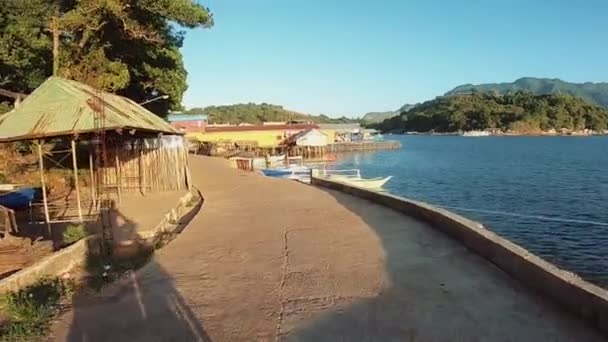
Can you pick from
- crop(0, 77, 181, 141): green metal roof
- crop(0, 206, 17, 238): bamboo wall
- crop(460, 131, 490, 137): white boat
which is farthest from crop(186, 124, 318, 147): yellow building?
crop(460, 131, 490, 137): white boat

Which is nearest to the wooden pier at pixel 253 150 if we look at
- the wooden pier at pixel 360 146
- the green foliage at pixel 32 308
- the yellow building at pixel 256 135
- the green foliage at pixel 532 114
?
the yellow building at pixel 256 135

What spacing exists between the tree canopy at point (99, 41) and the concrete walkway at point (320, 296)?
13499mm

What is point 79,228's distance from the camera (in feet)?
35.3

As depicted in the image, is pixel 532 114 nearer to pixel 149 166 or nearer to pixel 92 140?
pixel 149 166

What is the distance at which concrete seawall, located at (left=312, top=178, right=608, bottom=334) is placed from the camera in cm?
523

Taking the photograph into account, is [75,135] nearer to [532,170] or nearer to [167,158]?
[167,158]

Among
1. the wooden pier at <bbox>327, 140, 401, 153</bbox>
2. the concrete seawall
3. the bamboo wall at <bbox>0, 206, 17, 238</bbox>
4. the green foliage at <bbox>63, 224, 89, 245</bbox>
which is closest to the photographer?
the concrete seawall

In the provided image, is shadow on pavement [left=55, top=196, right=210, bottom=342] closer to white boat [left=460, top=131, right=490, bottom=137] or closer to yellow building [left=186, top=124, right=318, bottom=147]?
yellow building [left=186, top=124, right=318, bottom=147]

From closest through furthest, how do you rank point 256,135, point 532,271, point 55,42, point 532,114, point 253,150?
point 532,271 < point 55,42 < point 253,150 < point 256,135 < point 532,114

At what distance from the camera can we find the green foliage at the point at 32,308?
551 centimetres

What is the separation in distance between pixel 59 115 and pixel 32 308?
7.53 meters

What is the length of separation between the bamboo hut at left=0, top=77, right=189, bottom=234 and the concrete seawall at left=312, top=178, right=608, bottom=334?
7936 mm

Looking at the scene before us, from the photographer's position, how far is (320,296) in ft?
21.0

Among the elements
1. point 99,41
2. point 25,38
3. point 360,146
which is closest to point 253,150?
point 360,146
